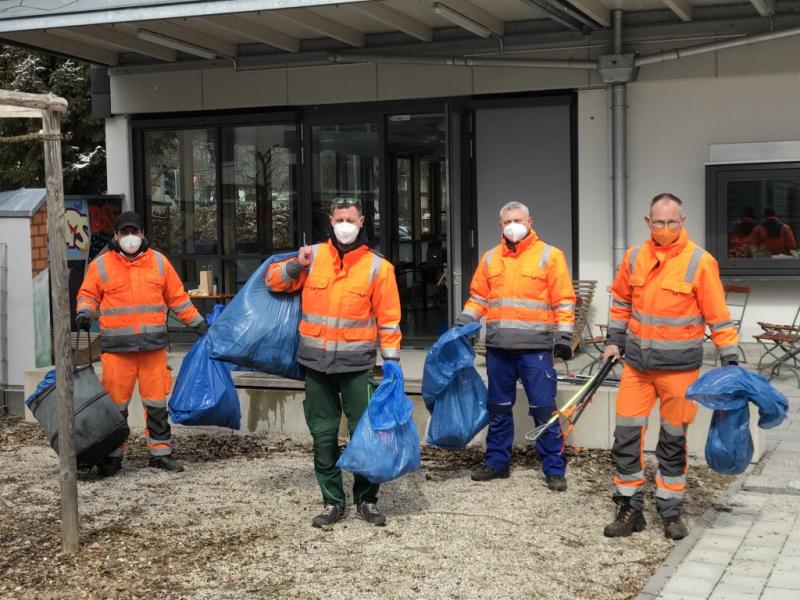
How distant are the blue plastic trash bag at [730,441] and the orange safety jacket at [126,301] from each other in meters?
3.53

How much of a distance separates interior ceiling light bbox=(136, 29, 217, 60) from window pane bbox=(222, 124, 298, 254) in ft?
3.39

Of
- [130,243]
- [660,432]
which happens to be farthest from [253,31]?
[660,432]

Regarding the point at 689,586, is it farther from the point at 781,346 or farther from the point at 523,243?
the point at 781,346

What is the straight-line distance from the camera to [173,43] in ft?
35.1

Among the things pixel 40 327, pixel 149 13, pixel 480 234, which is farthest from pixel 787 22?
pixel 40 327

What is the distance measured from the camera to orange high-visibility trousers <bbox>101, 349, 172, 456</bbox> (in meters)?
7.18

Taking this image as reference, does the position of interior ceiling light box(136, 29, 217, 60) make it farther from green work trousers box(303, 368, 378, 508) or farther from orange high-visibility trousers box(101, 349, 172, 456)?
green work trousers box(303, 368, 378, 508)

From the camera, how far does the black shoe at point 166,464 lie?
7309 millimetres

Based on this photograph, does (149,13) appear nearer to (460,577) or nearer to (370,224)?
(370,224)

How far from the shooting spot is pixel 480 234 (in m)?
11.9

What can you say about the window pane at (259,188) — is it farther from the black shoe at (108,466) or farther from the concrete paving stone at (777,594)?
the concrete paving stone at (777,594)

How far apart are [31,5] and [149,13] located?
1241 millimetres

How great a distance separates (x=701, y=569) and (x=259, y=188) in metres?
7.90

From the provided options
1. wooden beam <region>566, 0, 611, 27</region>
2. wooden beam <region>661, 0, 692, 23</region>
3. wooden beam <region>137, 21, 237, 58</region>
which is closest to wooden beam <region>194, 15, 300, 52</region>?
wooden beam <region>137, 21, 237, 58</region>
